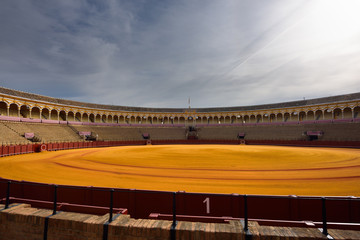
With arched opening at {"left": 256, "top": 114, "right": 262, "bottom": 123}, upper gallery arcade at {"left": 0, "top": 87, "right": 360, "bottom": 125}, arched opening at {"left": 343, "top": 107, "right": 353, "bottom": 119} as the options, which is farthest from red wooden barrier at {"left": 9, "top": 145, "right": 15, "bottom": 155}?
arched opening at {"left": 343, "top": 107, "right": 353, "bottom": 119}

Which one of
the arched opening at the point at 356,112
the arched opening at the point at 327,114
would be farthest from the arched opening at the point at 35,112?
the arched opening at the point at 356,112

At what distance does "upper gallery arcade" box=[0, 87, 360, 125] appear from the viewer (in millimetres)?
34359

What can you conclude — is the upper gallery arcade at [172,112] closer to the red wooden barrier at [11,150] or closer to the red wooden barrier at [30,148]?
the red wooden barrier at [30,148]

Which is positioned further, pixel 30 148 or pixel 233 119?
pixel 233 119

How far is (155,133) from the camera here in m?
47.6

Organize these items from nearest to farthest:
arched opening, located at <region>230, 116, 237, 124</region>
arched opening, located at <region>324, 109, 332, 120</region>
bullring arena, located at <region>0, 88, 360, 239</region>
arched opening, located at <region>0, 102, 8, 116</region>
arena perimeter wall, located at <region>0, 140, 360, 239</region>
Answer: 1. arena perimeter wall, located at <region>0, 140, 360, 239</region>
2. bullring arena, located at <region>0, 88, 360, 239</region>
3. arched opening, located at <region>0, 102, 8, 116</region>
4. arched opening, located at <region>324, 109, 332, 120</region>
5. arched opening, located at <region>230, 116, 237, 124</region>

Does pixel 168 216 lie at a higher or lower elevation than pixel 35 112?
lower

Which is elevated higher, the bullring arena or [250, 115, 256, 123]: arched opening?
[250, 115, 256, 123]: arched opening

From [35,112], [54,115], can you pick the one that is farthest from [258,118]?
[35,112]

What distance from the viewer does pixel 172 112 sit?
59750 mm

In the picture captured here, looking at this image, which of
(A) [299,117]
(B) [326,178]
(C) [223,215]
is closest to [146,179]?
(C) [223,215]

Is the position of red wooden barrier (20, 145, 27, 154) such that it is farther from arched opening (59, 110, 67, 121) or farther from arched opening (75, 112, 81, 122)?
arched opening (75, 112, 81, 122)

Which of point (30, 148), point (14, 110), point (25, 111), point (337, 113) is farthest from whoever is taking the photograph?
point (337, 113)

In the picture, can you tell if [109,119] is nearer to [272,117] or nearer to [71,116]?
[71,116]
